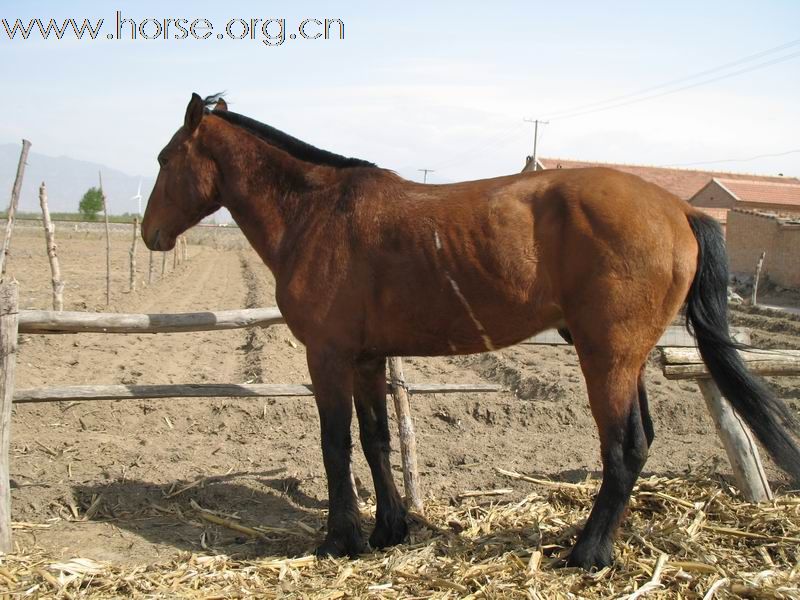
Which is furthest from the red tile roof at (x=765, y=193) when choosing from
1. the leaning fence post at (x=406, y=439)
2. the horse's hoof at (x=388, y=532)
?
the horse's hoof at (x=388, y=532)

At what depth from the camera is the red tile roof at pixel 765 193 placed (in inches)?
1473

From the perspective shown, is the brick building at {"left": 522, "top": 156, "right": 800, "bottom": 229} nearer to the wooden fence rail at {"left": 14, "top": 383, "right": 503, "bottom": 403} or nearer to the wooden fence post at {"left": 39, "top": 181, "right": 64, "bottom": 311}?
the wooden fence post at {"left": 39, "top": 181, "right": 64, "bottom": 311}

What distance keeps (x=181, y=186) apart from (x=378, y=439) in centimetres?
211

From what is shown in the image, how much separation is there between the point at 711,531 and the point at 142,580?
10.8 ft

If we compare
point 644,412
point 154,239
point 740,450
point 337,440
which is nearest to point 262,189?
point 154,239

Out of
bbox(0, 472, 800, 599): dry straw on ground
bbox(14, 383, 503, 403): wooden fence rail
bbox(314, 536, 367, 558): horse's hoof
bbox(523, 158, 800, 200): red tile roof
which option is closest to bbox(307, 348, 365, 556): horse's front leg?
bbox(314, 536, 367, 558): horse's hoof

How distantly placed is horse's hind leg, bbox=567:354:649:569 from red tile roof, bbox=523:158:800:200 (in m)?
37.2

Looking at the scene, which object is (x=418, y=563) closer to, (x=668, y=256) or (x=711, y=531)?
(x=711, y=531)

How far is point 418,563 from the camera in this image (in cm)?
395

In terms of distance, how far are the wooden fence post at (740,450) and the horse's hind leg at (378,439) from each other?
7.54ft

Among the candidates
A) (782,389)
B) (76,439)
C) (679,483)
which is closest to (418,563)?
(679,483)

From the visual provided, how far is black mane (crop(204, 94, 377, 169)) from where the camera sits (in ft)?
15.1

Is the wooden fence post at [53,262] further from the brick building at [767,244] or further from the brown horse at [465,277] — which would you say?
the brick building at [767,244]

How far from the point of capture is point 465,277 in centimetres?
391
